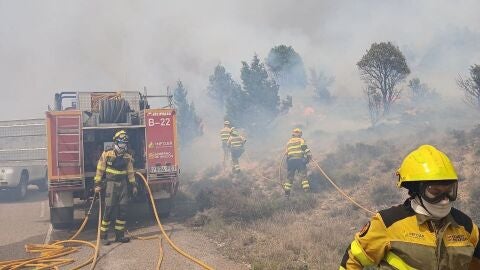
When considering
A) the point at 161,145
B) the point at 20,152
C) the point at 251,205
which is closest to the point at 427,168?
the point at 161,145

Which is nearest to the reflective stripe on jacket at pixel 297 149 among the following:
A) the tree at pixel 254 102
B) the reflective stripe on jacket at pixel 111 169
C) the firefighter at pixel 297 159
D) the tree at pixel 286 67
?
the firefighter at pixel 297 159

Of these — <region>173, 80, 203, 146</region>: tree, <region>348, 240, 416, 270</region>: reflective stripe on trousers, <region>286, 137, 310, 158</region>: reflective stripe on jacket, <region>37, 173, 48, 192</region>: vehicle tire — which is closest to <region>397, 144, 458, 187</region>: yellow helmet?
<region>348, 240, 416, 270</region>: reflective stripe on trousers

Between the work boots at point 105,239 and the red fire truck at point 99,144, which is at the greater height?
the red fire truck at point 99,144

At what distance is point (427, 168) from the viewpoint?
7.43ft

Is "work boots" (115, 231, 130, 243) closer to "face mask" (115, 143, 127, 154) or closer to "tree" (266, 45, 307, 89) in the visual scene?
"face mask" (115, 143, 127, 154)

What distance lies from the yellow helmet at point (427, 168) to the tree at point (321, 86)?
5118 cm

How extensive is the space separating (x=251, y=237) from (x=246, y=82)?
961 inches

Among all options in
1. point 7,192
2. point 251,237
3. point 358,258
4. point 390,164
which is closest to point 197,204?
point 251,237

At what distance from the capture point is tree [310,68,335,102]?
52.7 m

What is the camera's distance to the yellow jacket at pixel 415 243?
7.33 feet

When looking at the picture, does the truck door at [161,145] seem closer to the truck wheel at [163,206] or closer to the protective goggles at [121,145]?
the truck wheel at [163,206]

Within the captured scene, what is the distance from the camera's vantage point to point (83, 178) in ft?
30.3

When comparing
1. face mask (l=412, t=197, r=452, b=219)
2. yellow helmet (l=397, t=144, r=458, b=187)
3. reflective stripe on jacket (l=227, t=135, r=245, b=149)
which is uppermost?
reflective stripe on jacket (l=227, t=135, r=245, b=149)

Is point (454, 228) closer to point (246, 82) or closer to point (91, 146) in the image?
point (91, 146)
